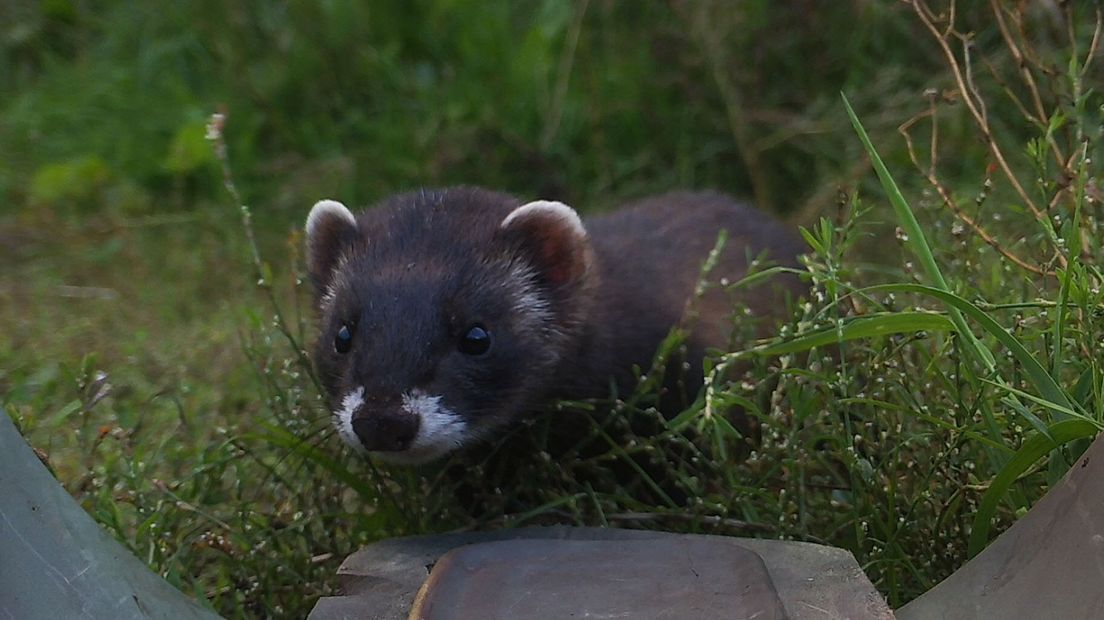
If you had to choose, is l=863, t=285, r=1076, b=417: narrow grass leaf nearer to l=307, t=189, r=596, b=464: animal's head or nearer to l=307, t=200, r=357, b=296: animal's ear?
l=307, t=189, r=596, b=464: animal's head

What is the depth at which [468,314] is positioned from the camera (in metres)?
3.11

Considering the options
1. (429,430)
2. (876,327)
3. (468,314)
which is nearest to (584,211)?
(468,314)

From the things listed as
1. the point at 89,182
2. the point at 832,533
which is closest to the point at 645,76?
the point at 89,182

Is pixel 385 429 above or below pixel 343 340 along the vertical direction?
below

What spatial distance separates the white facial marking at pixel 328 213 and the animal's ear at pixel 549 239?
0.40 metres

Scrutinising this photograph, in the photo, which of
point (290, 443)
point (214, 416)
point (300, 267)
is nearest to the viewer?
point (290, 443)

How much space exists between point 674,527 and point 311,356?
1027 mm

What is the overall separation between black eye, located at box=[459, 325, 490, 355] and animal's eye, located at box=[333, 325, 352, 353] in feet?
0.87

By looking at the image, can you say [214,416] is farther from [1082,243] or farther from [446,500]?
[1082,243]

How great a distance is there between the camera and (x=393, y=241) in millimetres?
3240

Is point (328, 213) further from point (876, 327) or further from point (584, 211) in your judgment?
point (584, 211)

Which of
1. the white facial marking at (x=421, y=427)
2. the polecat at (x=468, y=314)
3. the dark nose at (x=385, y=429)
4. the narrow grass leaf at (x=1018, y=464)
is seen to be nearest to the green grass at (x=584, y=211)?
the narrow grass leaf at (x=1018, y=464)

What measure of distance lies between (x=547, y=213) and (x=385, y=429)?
0.80 m

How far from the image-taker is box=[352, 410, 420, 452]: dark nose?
9.23ft
